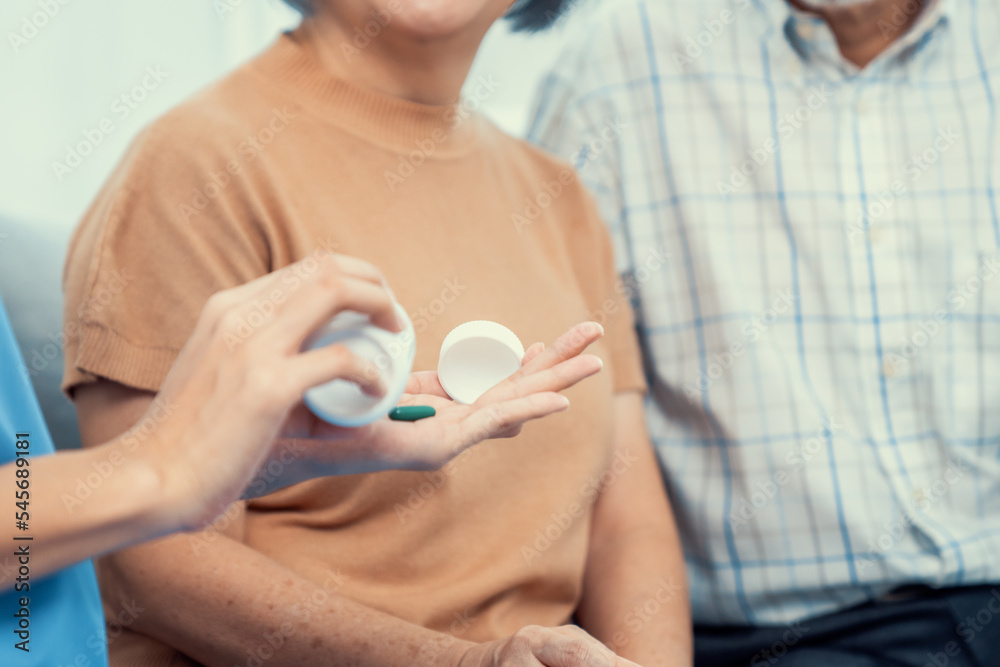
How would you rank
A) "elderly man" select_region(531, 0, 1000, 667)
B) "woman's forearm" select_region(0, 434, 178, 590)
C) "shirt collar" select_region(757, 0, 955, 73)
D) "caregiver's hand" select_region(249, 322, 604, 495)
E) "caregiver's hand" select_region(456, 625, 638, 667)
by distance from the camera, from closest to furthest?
"woman's forearm" select_region(0, 434, 178, 590), "caregiver's hand" select_region(249, 322, 604, 495), "caregiver's hand" select_region(456, 625, 638, 667), "elderly man" select_region(531, 0, 1000, 667), "shirt collar" select_region(757, 0, 955, 73)

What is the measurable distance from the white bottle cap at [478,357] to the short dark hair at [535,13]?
0.57 m

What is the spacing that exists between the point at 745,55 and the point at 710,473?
0.58 m

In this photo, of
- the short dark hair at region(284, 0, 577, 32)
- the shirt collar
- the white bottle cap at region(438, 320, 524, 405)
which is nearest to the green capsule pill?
the white bottle cap at region(438, 320, 524, 405)

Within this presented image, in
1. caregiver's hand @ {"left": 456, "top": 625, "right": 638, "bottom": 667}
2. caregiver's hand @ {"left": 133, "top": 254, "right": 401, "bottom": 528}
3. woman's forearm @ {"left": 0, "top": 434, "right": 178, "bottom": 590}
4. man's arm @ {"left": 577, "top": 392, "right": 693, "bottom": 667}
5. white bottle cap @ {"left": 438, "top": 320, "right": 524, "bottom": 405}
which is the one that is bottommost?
man's arm @ {"left": 577, "top": 392, "right": 693, "bottom": 667}

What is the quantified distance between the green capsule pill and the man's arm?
0.48 metres

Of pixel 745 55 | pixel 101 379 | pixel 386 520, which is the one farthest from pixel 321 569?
pixel 745 55

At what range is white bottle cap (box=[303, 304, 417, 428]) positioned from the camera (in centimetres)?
52

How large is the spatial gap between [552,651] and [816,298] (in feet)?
2.20

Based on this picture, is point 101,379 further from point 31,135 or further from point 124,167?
point 31,135

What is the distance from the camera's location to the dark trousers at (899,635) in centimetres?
107

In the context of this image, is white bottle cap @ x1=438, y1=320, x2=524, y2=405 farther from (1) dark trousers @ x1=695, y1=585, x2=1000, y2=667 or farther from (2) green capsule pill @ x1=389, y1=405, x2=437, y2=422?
(1) dark trousers @ x1=695, y1=585, x2=1000, y2=667

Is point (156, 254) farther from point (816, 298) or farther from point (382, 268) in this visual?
point (816, 298)

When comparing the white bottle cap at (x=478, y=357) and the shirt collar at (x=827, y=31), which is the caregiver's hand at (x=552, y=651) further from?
the shirt collar at (x=827, y=31)

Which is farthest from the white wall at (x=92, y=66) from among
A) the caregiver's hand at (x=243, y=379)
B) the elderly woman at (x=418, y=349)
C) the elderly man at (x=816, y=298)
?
the caregiver's hand at (x=243, y=379)
